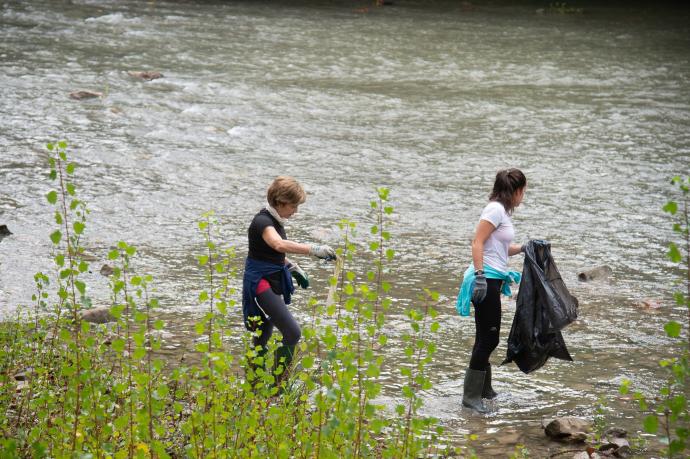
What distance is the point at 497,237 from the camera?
20.1 feet

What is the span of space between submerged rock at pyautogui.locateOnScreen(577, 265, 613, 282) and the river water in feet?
0.42

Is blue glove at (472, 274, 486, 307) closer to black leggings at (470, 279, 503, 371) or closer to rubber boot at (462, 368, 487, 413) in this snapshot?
black leggings at (470, 279, 503, 371)

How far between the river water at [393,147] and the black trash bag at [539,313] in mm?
404

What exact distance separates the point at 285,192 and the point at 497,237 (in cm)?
144

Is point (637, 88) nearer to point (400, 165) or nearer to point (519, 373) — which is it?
point (400, 165)

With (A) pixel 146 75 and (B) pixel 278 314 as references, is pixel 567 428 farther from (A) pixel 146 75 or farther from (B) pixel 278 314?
(A) pixel 146 75

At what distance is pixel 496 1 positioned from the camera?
2816 centimetres

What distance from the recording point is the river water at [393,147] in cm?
771

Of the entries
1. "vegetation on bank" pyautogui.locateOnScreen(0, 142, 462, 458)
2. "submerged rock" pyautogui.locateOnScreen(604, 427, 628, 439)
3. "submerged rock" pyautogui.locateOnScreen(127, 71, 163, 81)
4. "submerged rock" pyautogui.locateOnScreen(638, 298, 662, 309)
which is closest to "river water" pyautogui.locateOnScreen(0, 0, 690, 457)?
"submerged rock" pyautogui.locateOnScreen(638, 298, 662, 309)

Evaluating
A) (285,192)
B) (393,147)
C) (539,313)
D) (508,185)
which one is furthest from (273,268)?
(393,147)

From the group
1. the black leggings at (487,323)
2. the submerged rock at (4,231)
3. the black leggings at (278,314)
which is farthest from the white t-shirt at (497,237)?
the submerged rock at (4,231)

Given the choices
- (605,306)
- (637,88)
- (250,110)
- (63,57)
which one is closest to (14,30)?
(63,57)

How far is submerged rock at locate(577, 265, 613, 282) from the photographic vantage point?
8844 mm

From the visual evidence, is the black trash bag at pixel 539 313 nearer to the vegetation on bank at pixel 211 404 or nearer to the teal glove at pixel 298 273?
the vegetation on bank at pixel 211 404
